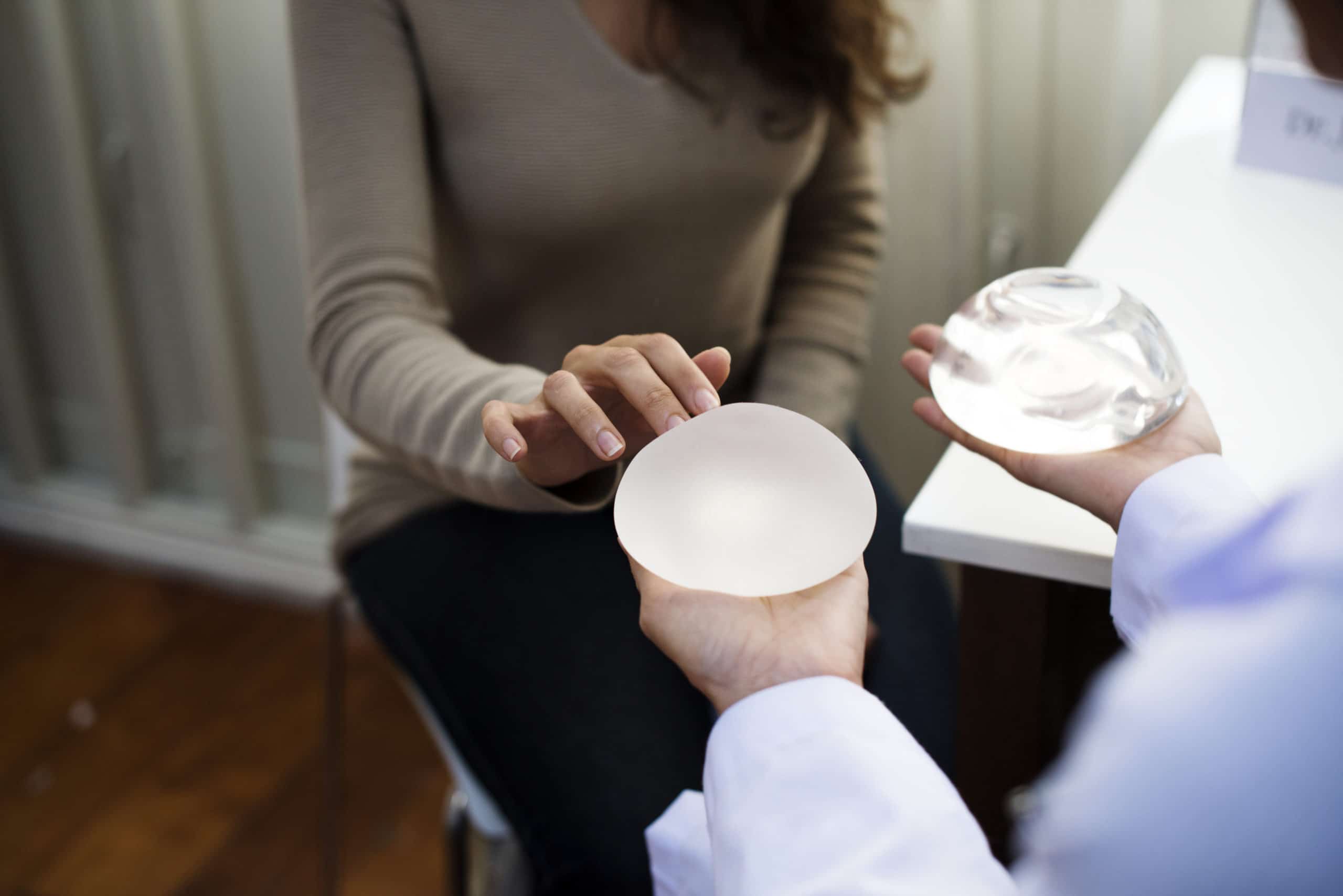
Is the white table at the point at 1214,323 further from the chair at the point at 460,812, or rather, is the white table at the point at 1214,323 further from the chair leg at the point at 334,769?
the chair leg at the point at 334,769

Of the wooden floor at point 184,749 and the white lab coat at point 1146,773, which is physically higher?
the white lab coat at point 1146,773

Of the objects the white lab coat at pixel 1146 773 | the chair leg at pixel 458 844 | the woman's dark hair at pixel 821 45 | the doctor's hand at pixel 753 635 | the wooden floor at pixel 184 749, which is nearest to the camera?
the white lab coat at pixel 1146 773

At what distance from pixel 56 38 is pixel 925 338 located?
1.09 meters

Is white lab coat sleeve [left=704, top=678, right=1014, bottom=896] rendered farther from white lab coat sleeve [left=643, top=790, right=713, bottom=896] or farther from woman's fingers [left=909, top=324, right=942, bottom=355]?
woman's fingers [left=909, top=324, right=942, bottom=355]

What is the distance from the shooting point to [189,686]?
1290mm

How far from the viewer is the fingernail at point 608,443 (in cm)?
34

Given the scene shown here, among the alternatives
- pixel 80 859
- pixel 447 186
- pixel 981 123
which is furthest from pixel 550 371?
pixel 80 859

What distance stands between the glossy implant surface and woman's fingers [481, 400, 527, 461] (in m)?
0.06

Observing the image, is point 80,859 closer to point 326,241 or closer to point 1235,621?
point 326,241

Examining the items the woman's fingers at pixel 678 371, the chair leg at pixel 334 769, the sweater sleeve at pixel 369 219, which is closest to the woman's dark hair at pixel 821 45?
the sweater sleeve at pixel 369 219

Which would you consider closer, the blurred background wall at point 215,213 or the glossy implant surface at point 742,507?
the glossy implant surface at point 742,507

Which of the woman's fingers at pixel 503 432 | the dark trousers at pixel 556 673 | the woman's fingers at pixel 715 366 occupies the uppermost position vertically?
the woman's fingers at pixel 715 366

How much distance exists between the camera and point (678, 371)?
13.2 inches

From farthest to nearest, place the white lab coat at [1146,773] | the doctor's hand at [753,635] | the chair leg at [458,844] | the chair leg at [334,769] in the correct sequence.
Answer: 1. the chair leg at [334,769]
2. the chair leg at [458,844]
3. the doctor's hand at [753,635]
4. the white lab coat at [1146,773]
